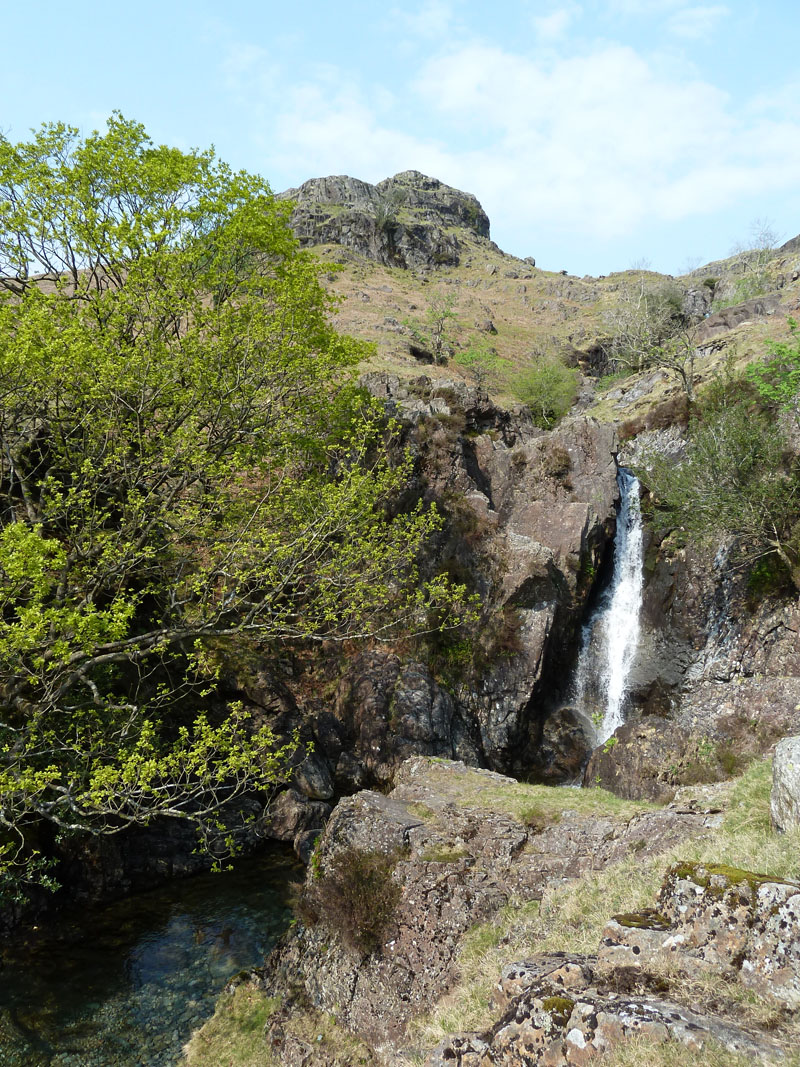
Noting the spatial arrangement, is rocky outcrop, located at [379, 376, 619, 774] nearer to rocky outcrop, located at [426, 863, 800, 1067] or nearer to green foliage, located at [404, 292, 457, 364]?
rocky outcrop, located at [426, 863, 800, 1067]

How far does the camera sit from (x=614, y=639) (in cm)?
3291

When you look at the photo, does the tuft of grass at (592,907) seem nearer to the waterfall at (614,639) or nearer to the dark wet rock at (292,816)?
the dark wet rock at (292,816)

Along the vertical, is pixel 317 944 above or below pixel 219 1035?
above

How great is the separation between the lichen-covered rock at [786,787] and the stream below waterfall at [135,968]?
13993 mm

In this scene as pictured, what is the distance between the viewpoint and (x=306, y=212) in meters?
136

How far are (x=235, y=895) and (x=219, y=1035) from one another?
20.5ft

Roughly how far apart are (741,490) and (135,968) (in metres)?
31.0

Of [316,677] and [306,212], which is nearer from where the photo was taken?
[316,677]

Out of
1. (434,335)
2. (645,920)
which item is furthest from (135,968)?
(434,335)

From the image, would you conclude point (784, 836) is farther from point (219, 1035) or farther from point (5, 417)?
point (5, 417)

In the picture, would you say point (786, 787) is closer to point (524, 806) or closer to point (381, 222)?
→ point (524, 806)

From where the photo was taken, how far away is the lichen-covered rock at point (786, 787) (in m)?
9.18

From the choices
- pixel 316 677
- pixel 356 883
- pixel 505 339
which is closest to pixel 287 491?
pixel 316 677

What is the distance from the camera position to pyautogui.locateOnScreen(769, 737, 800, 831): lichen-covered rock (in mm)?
9180
